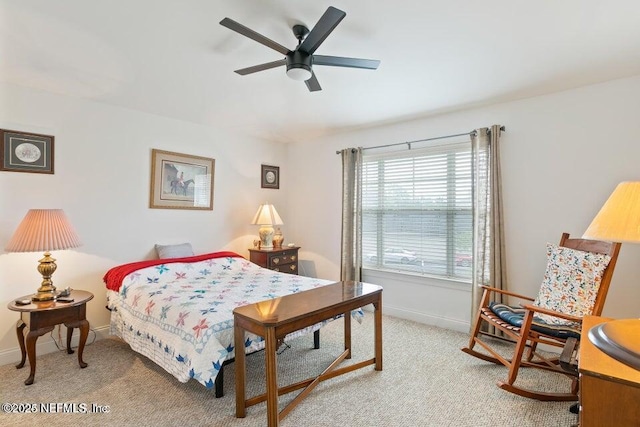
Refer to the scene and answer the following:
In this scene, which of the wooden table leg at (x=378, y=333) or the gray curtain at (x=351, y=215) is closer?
the wooden table leg at (x=378, y=333)

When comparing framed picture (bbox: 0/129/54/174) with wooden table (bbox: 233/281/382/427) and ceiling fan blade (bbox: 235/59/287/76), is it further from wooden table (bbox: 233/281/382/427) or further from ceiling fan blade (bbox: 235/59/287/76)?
wooden table (bbox: 233/281/382/427)

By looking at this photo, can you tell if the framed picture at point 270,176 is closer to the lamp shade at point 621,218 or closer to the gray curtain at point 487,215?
the gray curtain at point 487,215

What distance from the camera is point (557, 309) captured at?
2.52m

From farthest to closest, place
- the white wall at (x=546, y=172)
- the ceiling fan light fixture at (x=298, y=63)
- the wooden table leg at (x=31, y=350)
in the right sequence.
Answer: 1. the white wall at (x=546, y=172)
2. the wooden table leg at (x=31, y=350)
3. the ceiling fan light fixture at (x=298, y=63)

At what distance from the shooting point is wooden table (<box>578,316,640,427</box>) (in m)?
1.02

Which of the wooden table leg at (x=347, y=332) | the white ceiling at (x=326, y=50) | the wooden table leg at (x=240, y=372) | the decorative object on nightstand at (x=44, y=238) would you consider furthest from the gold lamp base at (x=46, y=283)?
the wooden table leg at (x=347, y=332)

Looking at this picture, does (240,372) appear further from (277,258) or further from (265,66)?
(277,258)

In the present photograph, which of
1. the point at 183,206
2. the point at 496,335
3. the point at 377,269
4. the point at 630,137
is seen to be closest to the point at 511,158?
the point at 630,137

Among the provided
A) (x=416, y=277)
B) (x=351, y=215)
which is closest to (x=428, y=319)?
(x=416, y=277)

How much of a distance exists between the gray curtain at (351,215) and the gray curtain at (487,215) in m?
1.33

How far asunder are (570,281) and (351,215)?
230cm

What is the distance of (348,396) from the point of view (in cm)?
219

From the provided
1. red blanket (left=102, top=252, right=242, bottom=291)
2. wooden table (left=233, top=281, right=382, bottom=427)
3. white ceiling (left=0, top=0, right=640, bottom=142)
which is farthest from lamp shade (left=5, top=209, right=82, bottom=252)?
wooden table (left=233, top=281, right=382, bottom=427)

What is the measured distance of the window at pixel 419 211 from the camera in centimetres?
351
